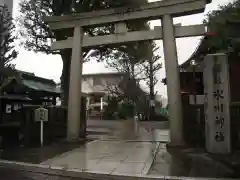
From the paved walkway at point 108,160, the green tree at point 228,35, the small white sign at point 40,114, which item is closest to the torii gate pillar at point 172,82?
the paved walkway at point 108,160

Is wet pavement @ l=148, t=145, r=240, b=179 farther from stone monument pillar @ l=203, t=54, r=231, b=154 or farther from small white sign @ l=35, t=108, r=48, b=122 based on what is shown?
small white sign @ l=35, t=108, r=48, b=122

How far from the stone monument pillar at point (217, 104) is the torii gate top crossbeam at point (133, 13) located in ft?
8.96

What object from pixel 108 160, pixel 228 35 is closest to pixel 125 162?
pixel 108 160

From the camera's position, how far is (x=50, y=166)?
25.2ft

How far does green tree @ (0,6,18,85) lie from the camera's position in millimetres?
20812

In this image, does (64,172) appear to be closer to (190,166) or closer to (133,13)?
(190,166)

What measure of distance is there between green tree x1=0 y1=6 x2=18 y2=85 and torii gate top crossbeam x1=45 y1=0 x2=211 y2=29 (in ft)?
31.0

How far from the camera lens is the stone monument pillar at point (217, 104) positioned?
9.17 meters

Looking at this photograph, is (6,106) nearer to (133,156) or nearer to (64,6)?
(133,156)

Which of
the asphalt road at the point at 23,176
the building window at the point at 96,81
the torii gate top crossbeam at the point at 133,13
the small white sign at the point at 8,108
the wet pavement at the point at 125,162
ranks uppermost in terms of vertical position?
the building window at the point at 96,81

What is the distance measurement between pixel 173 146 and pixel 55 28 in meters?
7.90

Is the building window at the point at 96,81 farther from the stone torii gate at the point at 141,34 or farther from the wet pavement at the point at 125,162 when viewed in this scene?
the wet pavement at the point at 125,162

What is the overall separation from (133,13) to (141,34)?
104 cm

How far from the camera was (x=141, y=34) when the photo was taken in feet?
38.8
